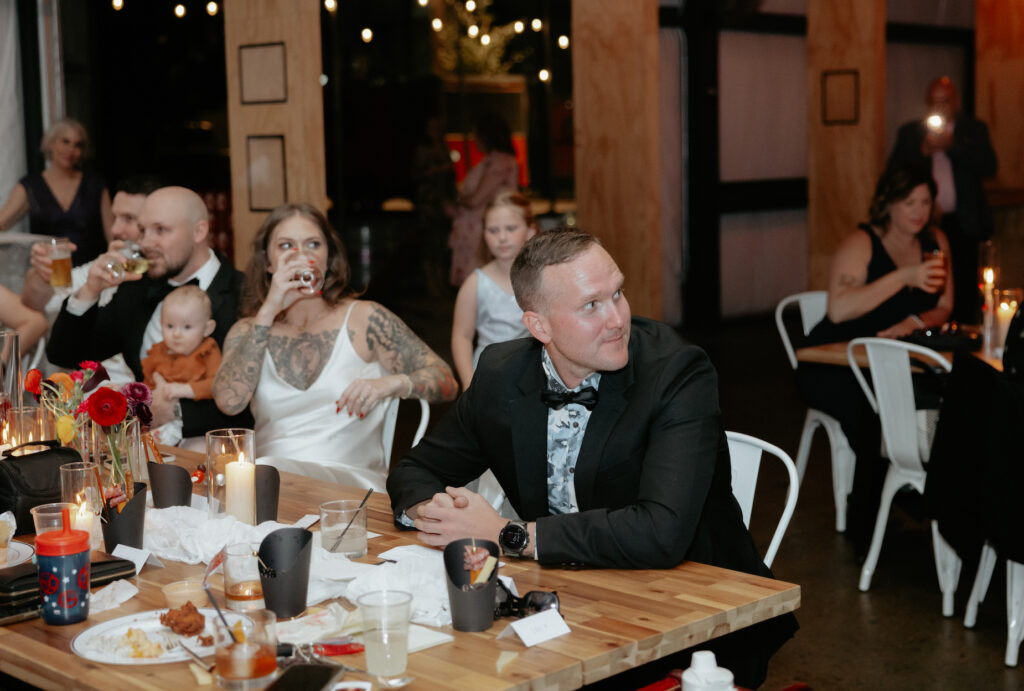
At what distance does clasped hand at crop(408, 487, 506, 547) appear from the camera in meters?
2.36

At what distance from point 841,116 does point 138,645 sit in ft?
25.0

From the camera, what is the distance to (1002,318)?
4562mm

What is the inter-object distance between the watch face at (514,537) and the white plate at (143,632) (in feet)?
1.87

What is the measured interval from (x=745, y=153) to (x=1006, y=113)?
241 cm

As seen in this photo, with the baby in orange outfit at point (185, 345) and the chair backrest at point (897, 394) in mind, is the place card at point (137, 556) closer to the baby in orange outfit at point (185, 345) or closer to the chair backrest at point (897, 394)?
the baby in orange outfit at point (185, 345)

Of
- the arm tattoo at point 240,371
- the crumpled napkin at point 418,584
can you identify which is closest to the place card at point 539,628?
the crumpled napkin at point 418,584

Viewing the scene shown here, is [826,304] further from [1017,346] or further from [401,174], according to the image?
[401,174]

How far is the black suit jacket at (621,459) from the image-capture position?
226 cm

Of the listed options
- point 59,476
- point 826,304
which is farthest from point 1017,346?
point 59,476

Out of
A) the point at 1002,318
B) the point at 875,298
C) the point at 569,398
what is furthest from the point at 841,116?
the point at 569,398

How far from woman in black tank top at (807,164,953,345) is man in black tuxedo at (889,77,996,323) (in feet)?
11.2

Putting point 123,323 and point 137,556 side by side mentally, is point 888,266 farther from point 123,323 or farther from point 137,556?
point 137,556

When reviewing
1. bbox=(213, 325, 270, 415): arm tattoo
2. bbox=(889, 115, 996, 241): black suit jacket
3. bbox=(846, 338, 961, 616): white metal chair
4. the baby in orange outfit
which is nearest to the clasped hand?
bbox=(213, 325, 270, 415): arm tattoo

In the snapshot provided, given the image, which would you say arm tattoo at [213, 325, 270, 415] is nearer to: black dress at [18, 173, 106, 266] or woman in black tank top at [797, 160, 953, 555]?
woman in black tank top at [797, 160, 953, 555]
